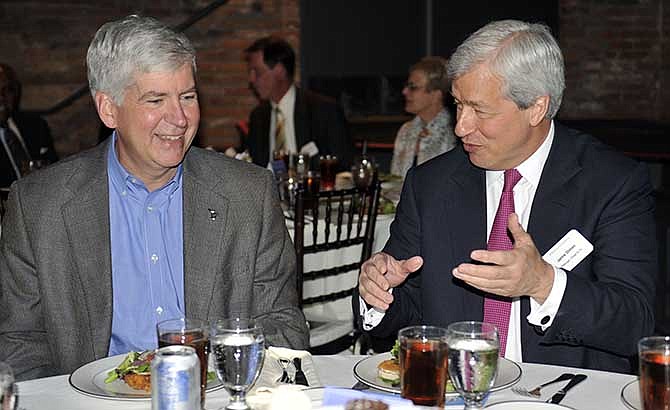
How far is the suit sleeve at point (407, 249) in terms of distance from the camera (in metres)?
2.50

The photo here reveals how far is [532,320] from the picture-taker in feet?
6.96

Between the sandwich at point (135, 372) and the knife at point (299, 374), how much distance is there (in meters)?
0.27

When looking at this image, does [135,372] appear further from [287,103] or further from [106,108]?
[287,103]

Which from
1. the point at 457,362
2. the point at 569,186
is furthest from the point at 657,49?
the point at 457,362

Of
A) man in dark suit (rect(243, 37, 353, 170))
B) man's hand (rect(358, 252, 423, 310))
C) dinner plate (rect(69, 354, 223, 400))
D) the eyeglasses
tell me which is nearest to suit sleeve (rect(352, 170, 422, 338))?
man's hand (rect(358, 252, 423, 310))

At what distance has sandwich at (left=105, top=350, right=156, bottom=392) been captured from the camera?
5.99 feet

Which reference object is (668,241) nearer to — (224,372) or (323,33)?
(323,33)

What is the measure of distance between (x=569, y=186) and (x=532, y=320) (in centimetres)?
42

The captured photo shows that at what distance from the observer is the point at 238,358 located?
5.29ft

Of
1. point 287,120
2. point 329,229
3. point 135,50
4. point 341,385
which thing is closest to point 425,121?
point 287,120

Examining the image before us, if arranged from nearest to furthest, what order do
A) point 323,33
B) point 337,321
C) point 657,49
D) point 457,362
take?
point 457,362
point 337,321
point 323,33
point 657,49

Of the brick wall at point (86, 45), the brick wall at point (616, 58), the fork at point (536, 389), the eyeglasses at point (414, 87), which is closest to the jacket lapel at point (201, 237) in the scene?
the fork at point (536, 389)

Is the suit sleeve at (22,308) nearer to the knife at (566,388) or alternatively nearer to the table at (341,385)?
the table at (341,385)

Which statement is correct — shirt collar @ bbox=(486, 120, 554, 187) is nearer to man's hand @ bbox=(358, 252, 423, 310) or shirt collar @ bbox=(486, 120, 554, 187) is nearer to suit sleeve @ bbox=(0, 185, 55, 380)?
man's hand @ bbox=(358, 252, 423, 310)
